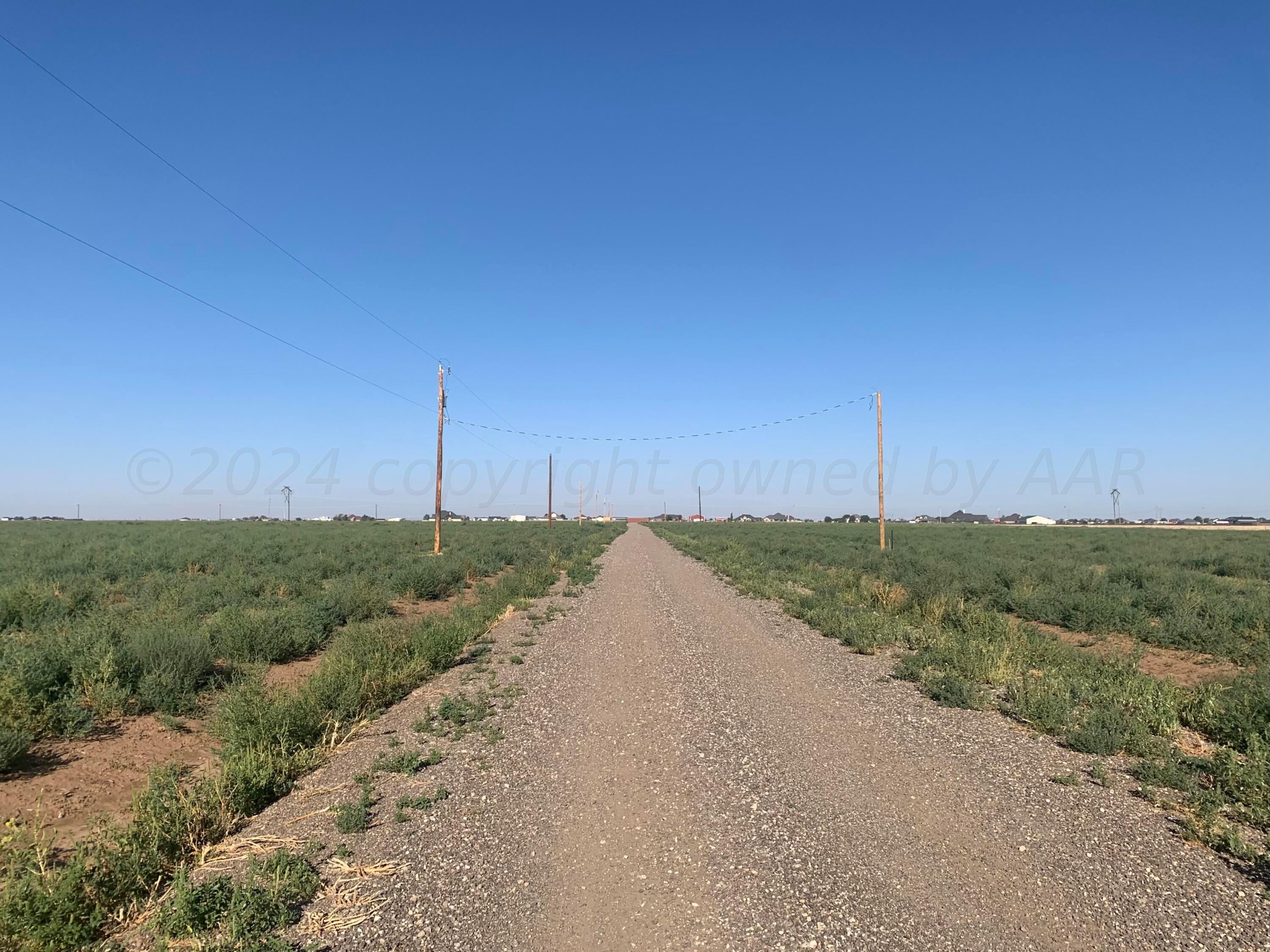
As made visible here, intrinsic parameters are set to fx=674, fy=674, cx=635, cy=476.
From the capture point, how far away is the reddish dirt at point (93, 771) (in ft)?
18.5

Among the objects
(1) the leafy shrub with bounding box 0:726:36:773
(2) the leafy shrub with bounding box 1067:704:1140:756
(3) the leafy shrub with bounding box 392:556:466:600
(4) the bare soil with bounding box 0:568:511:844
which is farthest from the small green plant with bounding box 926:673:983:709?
(3) the leafy shrub with bounding box 392:556:466:600

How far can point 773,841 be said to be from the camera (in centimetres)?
467

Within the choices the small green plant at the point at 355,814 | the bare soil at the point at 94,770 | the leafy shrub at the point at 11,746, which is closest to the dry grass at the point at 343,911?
the small green plant at the point at 355,814

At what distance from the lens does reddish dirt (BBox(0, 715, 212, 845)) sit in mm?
5633

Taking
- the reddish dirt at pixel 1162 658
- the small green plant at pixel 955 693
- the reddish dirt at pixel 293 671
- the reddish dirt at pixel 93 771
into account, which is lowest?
the reddish dirt at pixel 93 771

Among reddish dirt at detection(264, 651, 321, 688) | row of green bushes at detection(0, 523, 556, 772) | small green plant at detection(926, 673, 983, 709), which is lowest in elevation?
reddish dirt at detection(264, 651, 321, 688)

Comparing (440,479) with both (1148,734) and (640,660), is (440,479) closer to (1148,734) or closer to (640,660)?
(640,660)

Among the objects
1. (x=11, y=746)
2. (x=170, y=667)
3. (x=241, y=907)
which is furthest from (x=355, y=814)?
(x=170, y=667)

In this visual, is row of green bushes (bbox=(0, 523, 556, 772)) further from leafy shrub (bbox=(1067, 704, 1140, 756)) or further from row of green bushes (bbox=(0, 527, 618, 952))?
leafy shrub (bbox=(1067, 704, 1140, 756))

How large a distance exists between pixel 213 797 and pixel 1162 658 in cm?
1387

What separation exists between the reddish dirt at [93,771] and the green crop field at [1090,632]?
862 cm

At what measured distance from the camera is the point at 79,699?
7855mm

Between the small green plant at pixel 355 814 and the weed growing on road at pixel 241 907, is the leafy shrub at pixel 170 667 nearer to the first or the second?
the small green plant at pixel 355 814

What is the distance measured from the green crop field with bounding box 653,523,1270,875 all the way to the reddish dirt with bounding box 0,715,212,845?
28.3 feet
